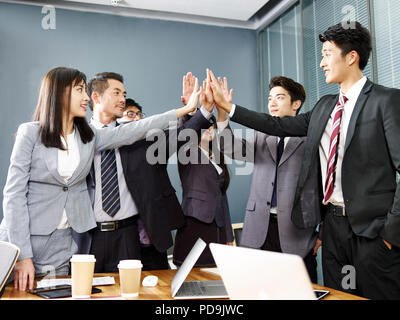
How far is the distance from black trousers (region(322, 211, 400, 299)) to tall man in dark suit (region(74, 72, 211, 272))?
829 millimetres

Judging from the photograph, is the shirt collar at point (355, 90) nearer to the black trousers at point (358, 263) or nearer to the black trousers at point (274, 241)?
the black trousers at point (358, 263)

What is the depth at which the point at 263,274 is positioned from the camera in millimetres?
766

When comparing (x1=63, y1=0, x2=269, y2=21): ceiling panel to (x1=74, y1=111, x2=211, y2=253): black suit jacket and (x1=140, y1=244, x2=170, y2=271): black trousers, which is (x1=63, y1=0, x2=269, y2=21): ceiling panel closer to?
(x1=74, y1=111, x2=211, y2=253): black suit jacket

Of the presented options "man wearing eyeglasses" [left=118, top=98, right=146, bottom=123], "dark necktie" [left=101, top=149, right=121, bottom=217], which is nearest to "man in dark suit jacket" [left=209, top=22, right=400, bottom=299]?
"dark necktie" [left=101, top=149, right=121, bottom=217]

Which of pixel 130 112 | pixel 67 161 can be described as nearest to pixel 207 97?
pixel 67 161

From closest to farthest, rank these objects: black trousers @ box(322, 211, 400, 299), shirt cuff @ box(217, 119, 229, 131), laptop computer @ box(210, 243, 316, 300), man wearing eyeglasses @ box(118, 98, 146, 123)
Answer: laptop computer @ box(210, 243, 316, 300)
black trousers @ box(322, 211, 400, 299)
shirt cuff @ box(217, 119, 229, 131)
man wearing eyeglasses @ box(118, 98, 146, 123)

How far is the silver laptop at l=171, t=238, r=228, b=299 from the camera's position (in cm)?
113

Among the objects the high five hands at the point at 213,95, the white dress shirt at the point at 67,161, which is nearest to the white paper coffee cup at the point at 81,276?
the white dress shirt at the point at 67,161

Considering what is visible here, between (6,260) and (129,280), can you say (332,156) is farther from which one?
(6,260)

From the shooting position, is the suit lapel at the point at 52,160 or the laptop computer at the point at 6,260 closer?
the laptop computer at the point at 6,260

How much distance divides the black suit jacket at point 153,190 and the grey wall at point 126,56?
2.06 m

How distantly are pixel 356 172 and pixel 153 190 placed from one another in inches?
40.2

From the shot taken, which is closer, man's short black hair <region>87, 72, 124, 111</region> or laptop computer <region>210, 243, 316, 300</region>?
laptop computer <region>210, 243, 316, 300</region>

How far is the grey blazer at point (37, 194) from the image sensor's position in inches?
59.8
